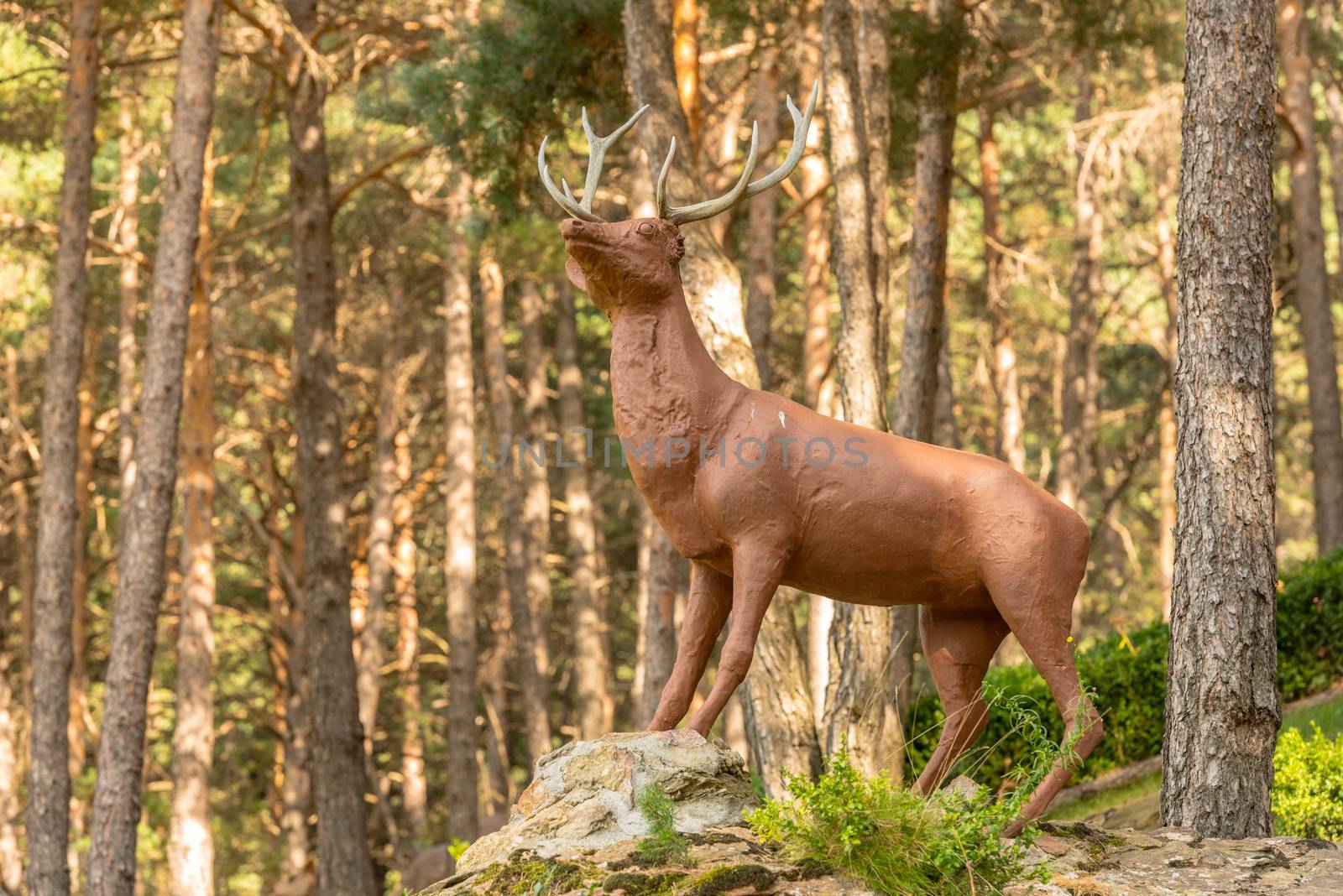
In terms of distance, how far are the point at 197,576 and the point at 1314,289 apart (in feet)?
40.6

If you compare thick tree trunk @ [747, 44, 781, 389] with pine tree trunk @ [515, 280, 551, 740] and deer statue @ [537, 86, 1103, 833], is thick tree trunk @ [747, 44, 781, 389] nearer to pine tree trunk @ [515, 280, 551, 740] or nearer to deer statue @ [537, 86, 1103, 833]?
pine tree trunk @ [515, 280, 551, 740]

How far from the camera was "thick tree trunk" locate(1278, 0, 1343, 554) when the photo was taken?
1449 cm

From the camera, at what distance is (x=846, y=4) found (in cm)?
1023

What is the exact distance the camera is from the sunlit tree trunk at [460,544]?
53.9 ft

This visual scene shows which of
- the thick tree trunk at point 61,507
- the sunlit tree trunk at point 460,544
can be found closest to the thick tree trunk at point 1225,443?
the thick tree trunk at point 61,507

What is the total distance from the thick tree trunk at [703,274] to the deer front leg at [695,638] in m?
2.95

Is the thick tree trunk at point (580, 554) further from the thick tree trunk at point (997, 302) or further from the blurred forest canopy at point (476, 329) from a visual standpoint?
the thick tree trunk at point (997, 302)

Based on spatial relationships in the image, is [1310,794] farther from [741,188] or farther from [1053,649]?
[741,188]

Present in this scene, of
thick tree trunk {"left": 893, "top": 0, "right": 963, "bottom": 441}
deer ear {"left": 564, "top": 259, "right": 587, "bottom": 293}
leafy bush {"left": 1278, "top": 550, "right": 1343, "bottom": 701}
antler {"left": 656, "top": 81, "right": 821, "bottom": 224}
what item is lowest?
leafy bush {"left": 1278, "top": 550, "right": 1343, "bottom": 701}

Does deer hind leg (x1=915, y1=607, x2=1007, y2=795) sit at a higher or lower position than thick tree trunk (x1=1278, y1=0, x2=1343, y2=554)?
lower

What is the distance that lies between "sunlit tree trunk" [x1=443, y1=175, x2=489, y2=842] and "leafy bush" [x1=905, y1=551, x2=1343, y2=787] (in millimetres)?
7284

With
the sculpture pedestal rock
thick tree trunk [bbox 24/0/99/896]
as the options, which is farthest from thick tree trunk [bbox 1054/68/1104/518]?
the sculpture pedestal rock

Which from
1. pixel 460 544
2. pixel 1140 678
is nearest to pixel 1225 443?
pixel 1140 678

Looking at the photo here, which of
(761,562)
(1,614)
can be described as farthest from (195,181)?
(1,614)
